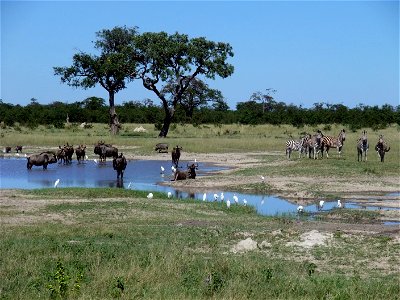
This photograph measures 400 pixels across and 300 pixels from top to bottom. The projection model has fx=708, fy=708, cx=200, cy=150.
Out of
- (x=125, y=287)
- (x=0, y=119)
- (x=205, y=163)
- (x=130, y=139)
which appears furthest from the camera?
(x=0, y=119)

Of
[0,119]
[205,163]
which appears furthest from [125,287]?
[0,119]

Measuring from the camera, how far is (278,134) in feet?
200

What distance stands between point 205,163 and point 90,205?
2086 centimetres

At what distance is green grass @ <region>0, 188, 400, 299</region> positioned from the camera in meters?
8.52

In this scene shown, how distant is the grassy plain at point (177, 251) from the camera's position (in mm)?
8586

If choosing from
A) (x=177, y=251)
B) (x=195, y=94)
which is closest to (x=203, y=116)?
(x=195, y=94)

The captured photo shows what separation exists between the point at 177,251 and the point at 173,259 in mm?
891

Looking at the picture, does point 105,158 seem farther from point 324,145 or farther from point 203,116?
point 203,116

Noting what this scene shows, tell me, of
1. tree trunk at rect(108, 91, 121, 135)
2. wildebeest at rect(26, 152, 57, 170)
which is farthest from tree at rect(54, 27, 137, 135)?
wildebeest at rect(26, 152, 57, 170)

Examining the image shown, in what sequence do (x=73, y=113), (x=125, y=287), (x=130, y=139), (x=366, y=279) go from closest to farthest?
1. (x=125, y=287)
2. (x=366, y=279)
3. (x=130, y=139)
4. (x=73, y=113)

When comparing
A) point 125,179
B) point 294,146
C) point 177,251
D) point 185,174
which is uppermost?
point 294,146

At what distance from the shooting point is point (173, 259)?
986cm

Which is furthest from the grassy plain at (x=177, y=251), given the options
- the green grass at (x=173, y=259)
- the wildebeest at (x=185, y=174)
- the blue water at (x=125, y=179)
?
the wildebeest at (x=185, y=174)

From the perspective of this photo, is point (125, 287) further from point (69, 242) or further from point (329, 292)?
point (69, 242)
